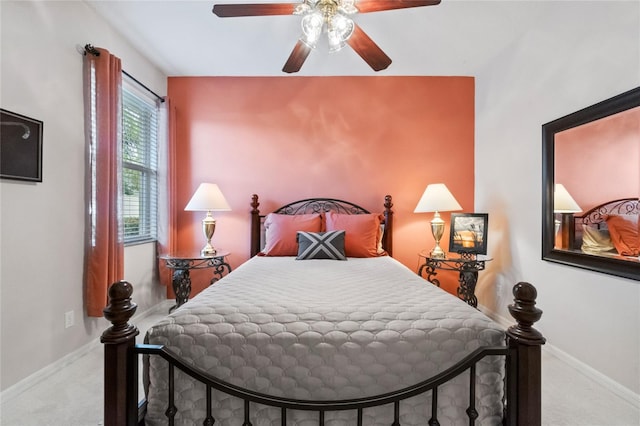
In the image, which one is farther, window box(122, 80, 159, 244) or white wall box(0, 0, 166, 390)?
window box(122, 80, 159, 244)

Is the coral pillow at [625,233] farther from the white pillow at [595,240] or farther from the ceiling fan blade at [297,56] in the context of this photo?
the ceiling fan blade at [297,56]

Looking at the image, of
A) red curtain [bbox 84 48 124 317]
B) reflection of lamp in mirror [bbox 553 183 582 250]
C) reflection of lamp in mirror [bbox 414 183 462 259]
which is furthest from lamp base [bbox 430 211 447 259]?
red curtain [bbox 84 48 124 317]

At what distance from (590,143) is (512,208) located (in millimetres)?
884

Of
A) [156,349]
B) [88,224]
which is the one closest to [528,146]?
[156,349]

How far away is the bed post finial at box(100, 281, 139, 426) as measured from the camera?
95 centimetres

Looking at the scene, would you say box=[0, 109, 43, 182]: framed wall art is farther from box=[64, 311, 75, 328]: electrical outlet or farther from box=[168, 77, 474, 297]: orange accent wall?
box=[168, 77, 474, 297]: orange accent wall

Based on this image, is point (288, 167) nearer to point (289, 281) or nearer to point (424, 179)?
point (424, 179)

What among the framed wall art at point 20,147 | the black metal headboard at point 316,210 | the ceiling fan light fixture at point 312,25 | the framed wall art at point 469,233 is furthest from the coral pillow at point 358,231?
the framed wall art at point 20,147

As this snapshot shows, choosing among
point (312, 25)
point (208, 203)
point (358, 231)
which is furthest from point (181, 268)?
point (312, 25)

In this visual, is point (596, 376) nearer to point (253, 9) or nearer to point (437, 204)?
point (437, 204)

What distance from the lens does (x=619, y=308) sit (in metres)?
1.79

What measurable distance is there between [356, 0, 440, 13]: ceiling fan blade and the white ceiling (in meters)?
0.76

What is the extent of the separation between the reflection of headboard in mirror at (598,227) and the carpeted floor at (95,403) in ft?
2.85

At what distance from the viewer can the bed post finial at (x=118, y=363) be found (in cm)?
95
